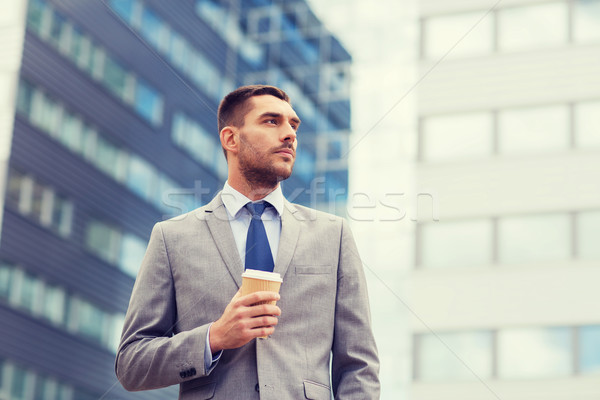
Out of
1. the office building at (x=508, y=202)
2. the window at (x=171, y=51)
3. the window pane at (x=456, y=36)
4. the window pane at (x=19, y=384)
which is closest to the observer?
the office building at (x=508, y=202)

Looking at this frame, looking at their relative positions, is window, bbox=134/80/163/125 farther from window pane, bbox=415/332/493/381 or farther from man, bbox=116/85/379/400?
man, bbox=116/85/379/400

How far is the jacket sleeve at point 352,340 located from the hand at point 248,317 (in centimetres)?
41

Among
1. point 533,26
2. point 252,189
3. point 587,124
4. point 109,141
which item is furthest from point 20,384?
point 252,189

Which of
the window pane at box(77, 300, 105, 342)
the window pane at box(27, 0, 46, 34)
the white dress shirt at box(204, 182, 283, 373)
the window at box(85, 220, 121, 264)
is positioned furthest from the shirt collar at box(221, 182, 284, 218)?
the window at box(85, 220, 121, 264)

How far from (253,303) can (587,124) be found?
24.8 metres

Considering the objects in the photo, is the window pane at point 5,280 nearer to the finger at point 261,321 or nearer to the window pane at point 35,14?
the window pane at point 35,14

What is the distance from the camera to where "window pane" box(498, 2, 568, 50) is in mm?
26953

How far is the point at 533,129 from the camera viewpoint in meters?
27.1

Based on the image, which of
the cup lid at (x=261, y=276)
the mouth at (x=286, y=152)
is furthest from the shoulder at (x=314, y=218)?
the cup lid at (x=261, y=276)

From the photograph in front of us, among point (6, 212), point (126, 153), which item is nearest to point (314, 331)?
point (6, 212)

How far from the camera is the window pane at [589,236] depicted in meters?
24.8

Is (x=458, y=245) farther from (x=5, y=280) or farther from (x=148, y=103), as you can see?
(x=5, y=280)

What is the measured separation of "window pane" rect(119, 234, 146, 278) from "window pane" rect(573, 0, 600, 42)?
1633 cm

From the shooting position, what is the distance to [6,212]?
2589 centimetres
